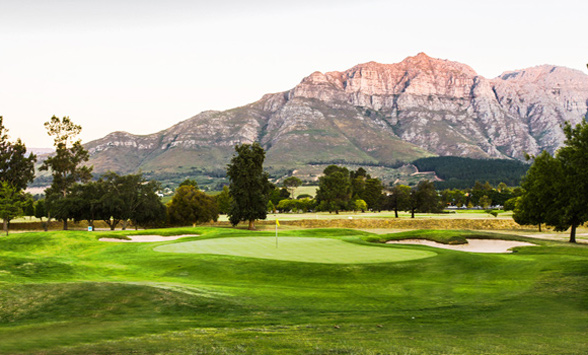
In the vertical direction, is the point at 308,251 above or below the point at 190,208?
below

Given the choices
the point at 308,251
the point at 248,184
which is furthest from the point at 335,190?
the point at 308,251

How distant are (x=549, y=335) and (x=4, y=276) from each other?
20.5 metres

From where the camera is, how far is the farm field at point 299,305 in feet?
36.3

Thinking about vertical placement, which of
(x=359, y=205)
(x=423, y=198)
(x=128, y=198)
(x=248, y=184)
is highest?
(x=248, y=184)

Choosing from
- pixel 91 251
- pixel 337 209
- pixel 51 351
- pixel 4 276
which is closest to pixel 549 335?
pixel 51 351

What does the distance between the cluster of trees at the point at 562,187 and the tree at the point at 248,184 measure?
131 ft

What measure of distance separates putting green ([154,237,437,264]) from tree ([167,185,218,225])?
160 ft

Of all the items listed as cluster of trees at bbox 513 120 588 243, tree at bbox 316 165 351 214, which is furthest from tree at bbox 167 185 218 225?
cluster of trees at bbox 513 120 588 243

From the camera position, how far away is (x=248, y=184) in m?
72.2

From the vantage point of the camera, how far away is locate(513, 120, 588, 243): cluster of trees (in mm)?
44750

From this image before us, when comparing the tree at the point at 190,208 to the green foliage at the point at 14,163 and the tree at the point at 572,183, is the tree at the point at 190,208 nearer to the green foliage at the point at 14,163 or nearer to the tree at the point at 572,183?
the green foliage at the point at 14,163

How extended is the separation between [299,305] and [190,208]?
234ft

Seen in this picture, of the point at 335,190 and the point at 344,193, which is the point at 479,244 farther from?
the point at 344,193

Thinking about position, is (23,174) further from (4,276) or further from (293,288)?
(293,288)
